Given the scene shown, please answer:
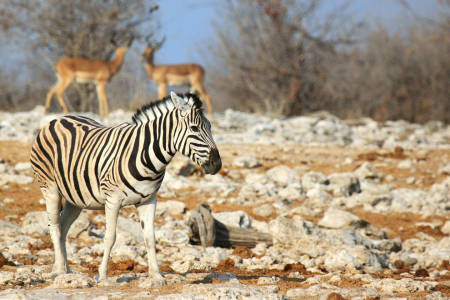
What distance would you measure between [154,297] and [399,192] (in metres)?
6.54

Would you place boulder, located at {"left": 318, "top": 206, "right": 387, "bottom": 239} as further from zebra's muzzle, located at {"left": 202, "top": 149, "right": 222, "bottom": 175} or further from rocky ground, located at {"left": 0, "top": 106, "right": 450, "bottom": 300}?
zebra's muzzle, located at {"left": 202, "top": 149, "right": 222, "bottom": 175}

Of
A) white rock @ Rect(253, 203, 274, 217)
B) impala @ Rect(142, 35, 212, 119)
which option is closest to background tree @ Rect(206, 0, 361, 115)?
impala @ Rect(142, 35, 212, 119)

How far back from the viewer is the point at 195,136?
3.82 m

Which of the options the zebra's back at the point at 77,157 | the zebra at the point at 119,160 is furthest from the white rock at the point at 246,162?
the zebra at the point at 119,160

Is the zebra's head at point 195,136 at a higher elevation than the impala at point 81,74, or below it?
below

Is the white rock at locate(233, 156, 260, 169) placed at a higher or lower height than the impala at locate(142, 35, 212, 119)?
lower

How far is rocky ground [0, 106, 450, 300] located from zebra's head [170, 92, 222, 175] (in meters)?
0.94

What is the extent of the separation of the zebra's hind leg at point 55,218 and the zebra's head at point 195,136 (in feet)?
4.64

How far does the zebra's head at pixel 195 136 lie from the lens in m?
3.78

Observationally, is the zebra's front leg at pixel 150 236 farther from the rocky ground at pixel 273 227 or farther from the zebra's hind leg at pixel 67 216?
the zebra's hind leg at pixel 67 216

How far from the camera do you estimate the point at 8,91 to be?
2086 centimetres

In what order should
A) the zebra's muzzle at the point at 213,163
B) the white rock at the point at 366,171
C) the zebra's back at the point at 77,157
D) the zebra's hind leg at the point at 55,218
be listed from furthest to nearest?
the white rock at the point at 366,171 → the zebra's hind leg at the point at 55,218 → the zebra's back at the point at 77,157 → the zebra's muzzle at the point at 213,163

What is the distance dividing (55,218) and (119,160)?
3.30 feet

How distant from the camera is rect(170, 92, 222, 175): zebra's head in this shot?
3779 millimetres
